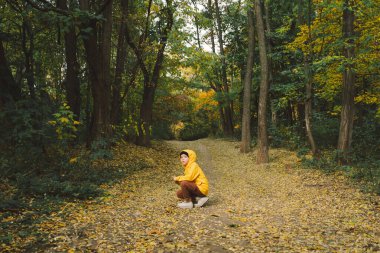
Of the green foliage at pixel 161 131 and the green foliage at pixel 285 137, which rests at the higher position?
the green foliage at pixel 161 131

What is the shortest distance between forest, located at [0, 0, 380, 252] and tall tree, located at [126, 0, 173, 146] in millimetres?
62

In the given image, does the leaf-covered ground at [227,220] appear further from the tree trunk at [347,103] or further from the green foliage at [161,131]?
the green foliage at [161,131]

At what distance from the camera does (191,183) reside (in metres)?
7.14

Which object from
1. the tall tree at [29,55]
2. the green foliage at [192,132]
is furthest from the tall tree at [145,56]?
the green foliage at [192,132]

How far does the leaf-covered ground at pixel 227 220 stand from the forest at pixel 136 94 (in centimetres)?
14

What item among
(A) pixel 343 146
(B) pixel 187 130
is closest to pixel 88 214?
(A) pixel 343 146

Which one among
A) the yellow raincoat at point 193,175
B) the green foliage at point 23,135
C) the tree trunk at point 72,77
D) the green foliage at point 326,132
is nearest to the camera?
the yellow raincoat at point 193,175

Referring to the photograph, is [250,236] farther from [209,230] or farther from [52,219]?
[52,219]

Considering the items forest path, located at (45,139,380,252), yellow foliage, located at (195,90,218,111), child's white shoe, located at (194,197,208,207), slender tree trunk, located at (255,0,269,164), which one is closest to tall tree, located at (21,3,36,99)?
forest path, located at (45,139,380,252)

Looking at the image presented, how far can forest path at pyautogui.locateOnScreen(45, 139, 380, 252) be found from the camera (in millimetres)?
4965

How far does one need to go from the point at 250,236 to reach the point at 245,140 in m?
12.9

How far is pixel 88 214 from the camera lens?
6.35m

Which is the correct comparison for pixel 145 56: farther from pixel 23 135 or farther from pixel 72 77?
pixel 23 135

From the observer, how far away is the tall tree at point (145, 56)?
1555 centimetres
